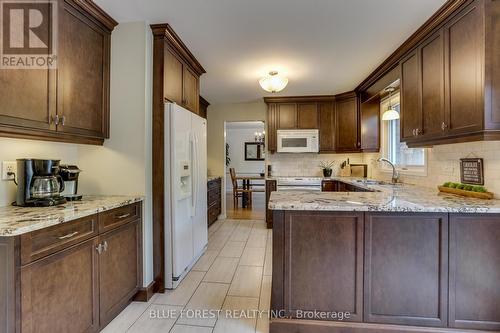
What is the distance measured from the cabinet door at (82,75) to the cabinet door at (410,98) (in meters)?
2.79

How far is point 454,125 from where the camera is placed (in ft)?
6.53

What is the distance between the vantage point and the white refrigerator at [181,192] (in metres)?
2.40

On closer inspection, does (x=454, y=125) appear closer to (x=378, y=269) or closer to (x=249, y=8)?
(x=378, y=269)

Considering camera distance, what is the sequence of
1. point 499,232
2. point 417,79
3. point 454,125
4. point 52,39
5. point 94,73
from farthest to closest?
point 417,79, point 94,73, point 454,125, point 52,39, point 499,232

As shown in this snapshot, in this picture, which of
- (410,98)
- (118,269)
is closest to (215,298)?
(118,269)

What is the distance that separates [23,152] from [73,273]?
0.97 meters

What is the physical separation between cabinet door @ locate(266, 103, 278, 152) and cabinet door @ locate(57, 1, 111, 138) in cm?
304

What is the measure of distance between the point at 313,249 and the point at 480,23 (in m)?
1.85

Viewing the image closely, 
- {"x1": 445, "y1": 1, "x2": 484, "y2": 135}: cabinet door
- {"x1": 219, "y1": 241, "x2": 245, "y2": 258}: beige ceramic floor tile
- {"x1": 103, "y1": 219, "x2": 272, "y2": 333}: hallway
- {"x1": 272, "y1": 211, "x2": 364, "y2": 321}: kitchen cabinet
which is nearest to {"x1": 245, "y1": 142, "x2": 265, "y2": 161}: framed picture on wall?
{"x1": 219, "y1": 241, "x2": 245, "y2": 258}: beige ceramic floor tile

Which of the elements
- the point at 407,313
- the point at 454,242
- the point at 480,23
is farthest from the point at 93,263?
the point at 480,23

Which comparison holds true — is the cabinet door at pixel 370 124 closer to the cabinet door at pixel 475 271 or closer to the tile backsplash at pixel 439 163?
the tile backsplash at pixel 439 163

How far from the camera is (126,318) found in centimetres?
199

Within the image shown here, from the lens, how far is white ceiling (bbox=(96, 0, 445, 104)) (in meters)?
2.02

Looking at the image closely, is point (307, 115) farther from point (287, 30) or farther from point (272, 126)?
point (287, 30)
